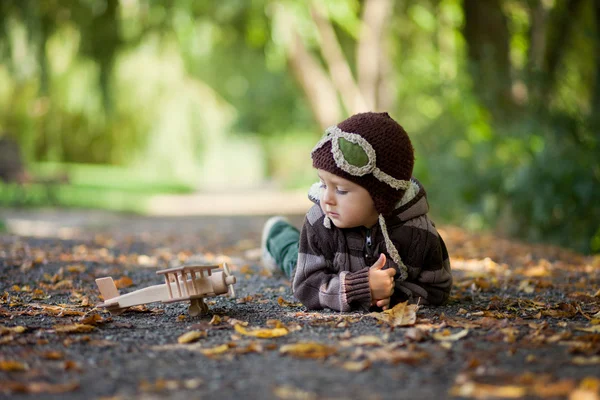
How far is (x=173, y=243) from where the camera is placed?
20.9 feet

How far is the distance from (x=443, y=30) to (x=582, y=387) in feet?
37.7

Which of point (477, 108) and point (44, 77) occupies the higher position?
point (44, 77)

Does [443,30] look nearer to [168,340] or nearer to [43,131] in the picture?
[43,131]

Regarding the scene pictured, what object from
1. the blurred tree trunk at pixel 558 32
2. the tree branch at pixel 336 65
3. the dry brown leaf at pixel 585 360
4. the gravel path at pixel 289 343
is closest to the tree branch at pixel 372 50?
the tree branch at pixel 336 65

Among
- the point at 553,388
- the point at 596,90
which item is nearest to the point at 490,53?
the point at 596,90

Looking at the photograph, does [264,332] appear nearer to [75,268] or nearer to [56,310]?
[56,310]

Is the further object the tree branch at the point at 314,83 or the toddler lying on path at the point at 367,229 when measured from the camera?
the tree branch at the point at 314,83

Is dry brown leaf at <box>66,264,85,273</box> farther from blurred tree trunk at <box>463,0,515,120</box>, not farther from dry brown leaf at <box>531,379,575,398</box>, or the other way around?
blurred tree trunk at <box>463,0,515,120</box>

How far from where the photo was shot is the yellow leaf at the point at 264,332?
253 cm

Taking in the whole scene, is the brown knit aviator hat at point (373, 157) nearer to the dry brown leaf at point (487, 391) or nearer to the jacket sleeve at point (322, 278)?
the jacket sleeve at point (322, 278)

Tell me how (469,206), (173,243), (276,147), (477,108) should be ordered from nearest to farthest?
(173,243)
(469,206)
(477,108)
(276,147)

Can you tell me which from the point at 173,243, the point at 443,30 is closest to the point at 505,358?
the point at 173,243

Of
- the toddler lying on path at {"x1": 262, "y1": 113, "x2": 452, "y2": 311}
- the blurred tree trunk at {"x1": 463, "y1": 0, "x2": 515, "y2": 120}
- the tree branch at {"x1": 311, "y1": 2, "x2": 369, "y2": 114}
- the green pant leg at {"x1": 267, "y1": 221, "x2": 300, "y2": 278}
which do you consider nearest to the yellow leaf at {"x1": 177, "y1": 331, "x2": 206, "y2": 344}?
the toddler lying on path at {"x1": 262, "y1": 113, "x2": 452, "y2": 311}

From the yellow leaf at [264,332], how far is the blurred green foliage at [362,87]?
4.14m
